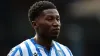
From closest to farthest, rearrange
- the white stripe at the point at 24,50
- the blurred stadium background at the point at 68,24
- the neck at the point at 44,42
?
the white stripe at the point at 24,50 → the neck at the point at 44,42 → the blurred stadium background at the point at 68,24

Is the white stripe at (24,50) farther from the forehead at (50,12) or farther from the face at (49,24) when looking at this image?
the forehead at (50,12)

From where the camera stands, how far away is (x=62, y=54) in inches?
154

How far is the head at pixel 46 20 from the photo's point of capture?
3.75 m

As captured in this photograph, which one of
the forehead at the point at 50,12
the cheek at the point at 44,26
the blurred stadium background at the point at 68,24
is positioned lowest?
the blurred stadium background at the point at 68,24

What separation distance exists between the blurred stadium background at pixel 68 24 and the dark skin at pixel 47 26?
17.3 ft

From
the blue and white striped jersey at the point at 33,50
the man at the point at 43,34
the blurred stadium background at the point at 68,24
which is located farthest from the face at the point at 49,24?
the blurred stadium background at the point at 68,24

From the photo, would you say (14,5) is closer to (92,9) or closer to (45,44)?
(92,9)

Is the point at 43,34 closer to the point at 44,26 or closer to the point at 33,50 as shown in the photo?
the point at 44,26

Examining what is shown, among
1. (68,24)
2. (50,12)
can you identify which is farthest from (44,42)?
(68,24)

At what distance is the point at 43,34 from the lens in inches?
151

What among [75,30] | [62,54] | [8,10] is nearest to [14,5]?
[8,10]

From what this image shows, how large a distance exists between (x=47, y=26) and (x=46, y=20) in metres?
0.07

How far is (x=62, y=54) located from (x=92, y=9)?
5983 millimetres

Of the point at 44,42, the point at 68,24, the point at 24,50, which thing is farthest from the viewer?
the point at 68,24
